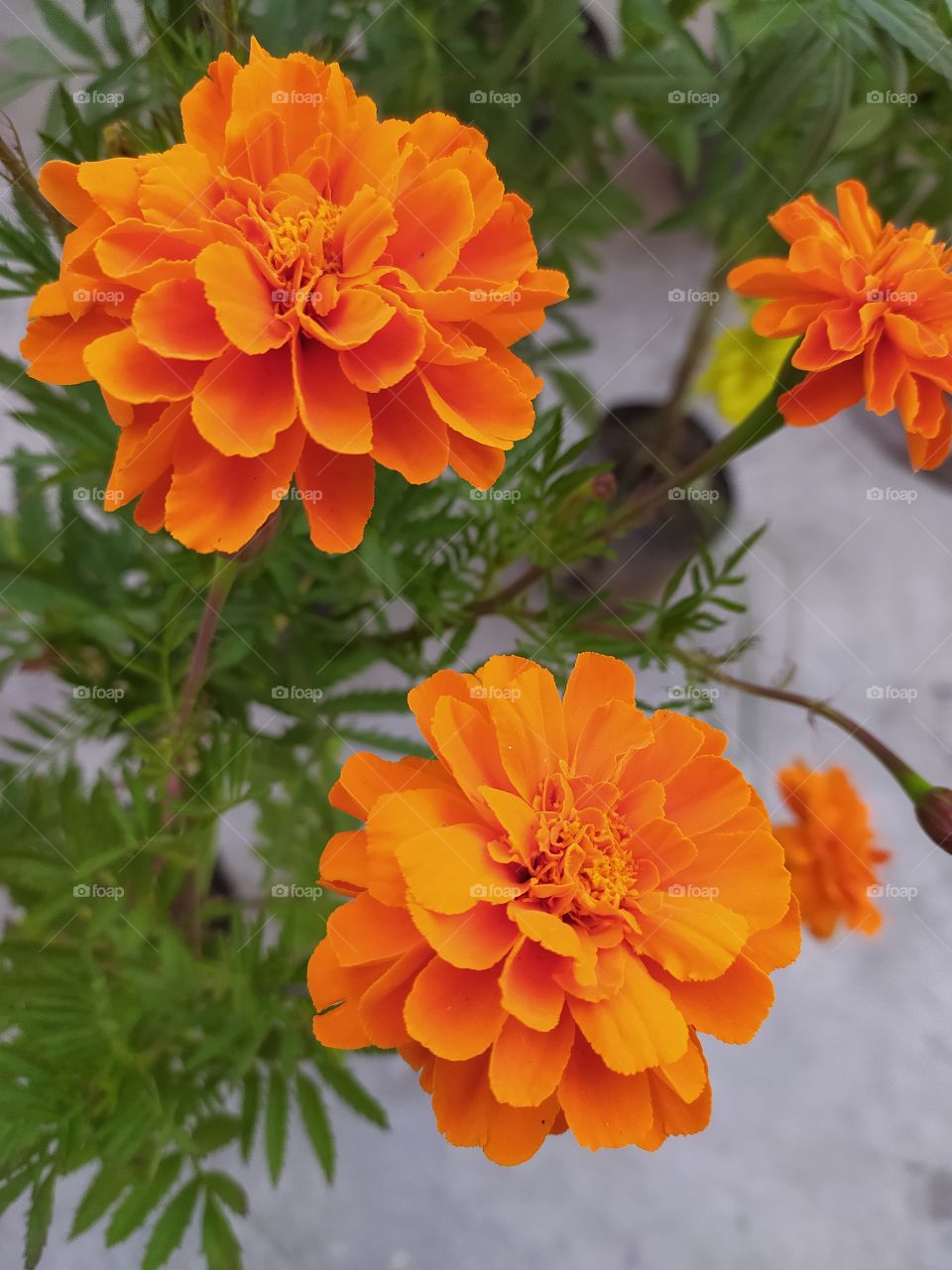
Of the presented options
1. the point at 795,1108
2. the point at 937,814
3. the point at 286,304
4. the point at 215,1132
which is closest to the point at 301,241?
the point at 286,304

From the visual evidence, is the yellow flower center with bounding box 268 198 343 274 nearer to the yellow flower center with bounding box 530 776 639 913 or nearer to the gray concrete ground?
the yellow flower center with bounding box 530 776 639 913

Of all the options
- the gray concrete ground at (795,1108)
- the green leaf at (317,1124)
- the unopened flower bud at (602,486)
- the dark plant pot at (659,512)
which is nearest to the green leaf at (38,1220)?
the green leaf at (317,1124)

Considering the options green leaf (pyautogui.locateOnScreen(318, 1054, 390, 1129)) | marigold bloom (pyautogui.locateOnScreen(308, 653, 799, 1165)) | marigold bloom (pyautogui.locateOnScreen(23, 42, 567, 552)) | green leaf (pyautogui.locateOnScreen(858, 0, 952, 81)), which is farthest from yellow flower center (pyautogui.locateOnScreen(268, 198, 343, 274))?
green leaf (pyautogui.locateOnScreen(318, 1054, 390, 1129))

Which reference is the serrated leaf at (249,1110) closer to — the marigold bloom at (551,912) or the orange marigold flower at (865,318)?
the marigold bloom at (551,912)

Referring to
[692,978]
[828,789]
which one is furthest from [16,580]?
[828,789]

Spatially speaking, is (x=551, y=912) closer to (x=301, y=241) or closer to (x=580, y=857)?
(x=580, y=857)
